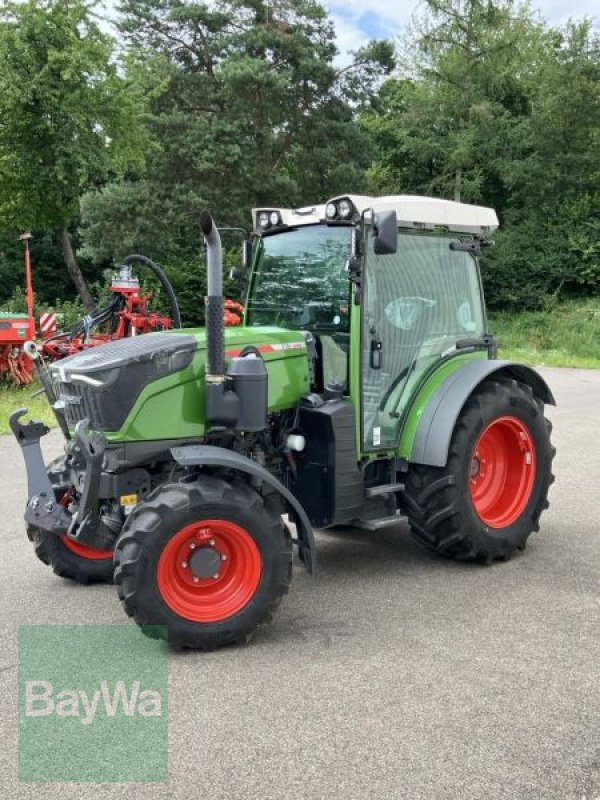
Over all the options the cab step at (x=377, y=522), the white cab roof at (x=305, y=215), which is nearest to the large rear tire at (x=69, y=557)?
the cab step at (x=377, y=522)

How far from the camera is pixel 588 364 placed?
58.9ft

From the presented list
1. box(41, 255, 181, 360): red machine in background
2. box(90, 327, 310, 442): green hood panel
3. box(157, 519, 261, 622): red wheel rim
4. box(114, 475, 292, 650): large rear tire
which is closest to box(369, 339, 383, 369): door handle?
box(90, 327, 310, 442): green hood panel

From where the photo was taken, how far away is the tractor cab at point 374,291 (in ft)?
14.1

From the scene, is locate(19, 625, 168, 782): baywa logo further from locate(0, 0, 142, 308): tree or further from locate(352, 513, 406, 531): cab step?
locate(0, 0, 142, 308): tree

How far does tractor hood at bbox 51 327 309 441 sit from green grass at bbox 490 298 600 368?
15129 mm

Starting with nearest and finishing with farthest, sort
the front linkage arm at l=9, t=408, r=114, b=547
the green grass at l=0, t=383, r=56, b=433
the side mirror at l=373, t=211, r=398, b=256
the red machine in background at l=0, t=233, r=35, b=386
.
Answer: the front linkage arm at l=9, t=408, r=114, b=547
the side mirror at l=373, t=211, r=398, b=256
the green grass at l=0, t=383, r=56, b=433
the red machine in background at l=0, t=233, r=35, b=386

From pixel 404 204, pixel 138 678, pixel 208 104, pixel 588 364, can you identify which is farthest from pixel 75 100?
pixel 138 678

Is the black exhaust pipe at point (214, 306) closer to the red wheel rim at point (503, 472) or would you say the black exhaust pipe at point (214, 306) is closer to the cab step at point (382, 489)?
the cab step at point (382, 489)

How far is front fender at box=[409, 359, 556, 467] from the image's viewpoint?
4.38 m

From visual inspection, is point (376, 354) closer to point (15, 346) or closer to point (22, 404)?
point (22, 404)

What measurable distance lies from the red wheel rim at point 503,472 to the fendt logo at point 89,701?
8.04ft

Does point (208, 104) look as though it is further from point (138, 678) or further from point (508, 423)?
point (138, 678)

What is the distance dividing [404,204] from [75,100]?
1408cm

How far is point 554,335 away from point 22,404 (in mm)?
15761
